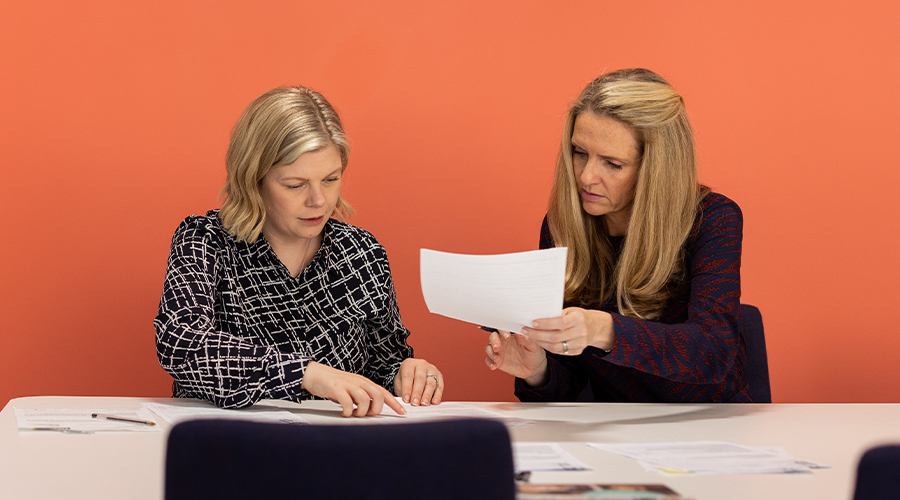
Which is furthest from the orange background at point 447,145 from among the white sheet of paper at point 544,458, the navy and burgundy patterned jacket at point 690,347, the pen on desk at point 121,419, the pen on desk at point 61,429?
the white sheet of paper at point 544,458

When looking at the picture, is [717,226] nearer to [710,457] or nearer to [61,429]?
[710,457]

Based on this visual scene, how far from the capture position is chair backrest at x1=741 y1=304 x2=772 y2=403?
212cm

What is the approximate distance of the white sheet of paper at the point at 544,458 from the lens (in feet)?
3.79

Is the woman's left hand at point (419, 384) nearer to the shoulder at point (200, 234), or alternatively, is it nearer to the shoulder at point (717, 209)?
the shoulder at point (200, 234)

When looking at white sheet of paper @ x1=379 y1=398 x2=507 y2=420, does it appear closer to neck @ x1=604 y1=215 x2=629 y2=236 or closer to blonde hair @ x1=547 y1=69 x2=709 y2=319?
blonde hair @ x1=547 y1=69 x2=709 y2=319

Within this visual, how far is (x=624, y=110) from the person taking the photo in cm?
186

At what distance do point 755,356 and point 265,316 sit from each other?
1331 mm

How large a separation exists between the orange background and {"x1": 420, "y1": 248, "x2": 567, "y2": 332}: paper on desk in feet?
4.18

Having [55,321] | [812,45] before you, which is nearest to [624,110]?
[812,45]

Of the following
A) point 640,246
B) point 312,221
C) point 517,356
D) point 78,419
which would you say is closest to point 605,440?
point 517,356

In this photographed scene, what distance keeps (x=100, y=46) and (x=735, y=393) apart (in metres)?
2.20

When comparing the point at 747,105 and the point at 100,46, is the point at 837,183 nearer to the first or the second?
the point at 747,105

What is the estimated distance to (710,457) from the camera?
4.10 ft

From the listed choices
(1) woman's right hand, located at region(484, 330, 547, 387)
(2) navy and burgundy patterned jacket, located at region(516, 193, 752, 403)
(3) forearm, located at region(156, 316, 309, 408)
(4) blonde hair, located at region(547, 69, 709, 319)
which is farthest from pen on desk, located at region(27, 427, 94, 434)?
(4) blonde hair, located at region(547, 69, 709, 319)
